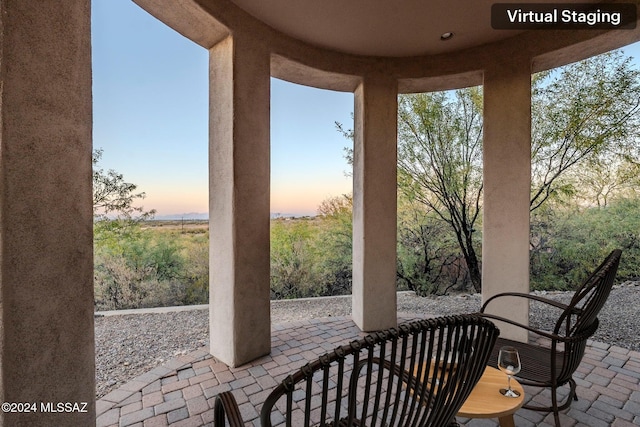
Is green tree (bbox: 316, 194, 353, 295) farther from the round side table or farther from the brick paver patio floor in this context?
the round side table

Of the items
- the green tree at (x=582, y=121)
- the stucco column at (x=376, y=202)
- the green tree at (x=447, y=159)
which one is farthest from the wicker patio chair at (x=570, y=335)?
the green tree at (x=447, y=159)

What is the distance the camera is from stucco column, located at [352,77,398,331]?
3.56m

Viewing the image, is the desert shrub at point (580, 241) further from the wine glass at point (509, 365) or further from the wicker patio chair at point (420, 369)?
the wicker patio chair at point (420, 369)

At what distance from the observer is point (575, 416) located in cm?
203

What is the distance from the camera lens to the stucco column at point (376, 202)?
356cm

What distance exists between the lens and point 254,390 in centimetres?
239

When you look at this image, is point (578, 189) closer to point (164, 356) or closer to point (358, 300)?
point (358, 300)

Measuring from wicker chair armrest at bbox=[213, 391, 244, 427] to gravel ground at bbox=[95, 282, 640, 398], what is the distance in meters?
2.06

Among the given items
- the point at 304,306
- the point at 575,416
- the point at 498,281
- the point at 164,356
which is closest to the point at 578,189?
the point at 498,281

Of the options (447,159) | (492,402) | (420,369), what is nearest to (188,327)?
(492,402)

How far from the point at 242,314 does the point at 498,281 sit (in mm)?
2882

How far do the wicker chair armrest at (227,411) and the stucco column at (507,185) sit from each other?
3.28 meters

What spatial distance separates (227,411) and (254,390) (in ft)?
5.41

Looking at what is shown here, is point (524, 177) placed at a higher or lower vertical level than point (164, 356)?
higher
